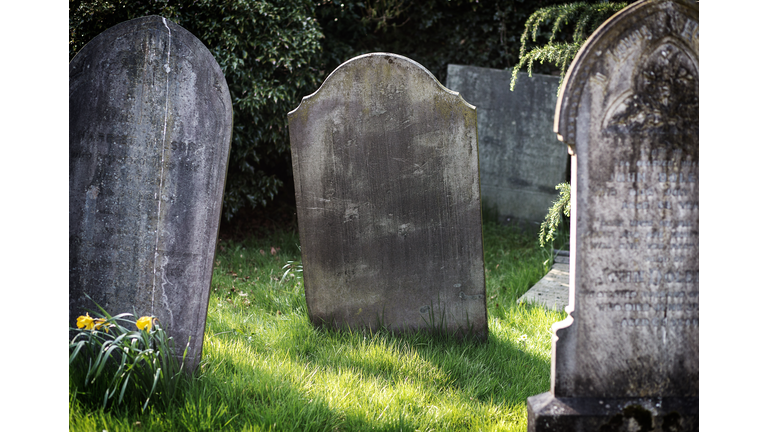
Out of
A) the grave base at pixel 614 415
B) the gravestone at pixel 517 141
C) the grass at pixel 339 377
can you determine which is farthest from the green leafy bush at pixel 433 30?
the grave base at pixel 614 415

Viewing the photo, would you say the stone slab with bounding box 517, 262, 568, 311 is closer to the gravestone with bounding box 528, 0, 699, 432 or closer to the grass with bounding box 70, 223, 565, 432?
the grass with bounding box 70, 223, 565, 432

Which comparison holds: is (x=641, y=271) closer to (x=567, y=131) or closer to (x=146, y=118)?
(x=567, y=131)

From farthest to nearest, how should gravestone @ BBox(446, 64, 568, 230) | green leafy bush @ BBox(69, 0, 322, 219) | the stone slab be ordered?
gravestone @ BBox(446, 64, 568, 230) < green leafy bush @ BBox(69, 0, 322, 219) < the stone slab

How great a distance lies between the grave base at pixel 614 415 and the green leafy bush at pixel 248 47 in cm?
342

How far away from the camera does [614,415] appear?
6.81ft

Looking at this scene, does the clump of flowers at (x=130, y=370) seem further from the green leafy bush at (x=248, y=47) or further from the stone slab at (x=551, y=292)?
the green leafy bush at (x=248, y=47)

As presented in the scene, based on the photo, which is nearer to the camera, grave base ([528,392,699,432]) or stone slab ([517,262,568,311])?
grave base ([528,392,699,432])

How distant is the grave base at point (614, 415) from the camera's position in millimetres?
2051

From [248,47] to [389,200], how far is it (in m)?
2.44

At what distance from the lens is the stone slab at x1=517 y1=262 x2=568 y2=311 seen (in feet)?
12.3

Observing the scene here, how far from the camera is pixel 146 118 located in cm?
248

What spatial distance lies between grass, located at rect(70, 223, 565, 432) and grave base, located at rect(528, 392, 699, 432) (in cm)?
26

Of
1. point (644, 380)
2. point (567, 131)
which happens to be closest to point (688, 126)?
point (567, 131)

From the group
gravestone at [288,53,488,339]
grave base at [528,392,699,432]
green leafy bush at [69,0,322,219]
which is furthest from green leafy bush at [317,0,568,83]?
grave base at [528,392,699,432]
